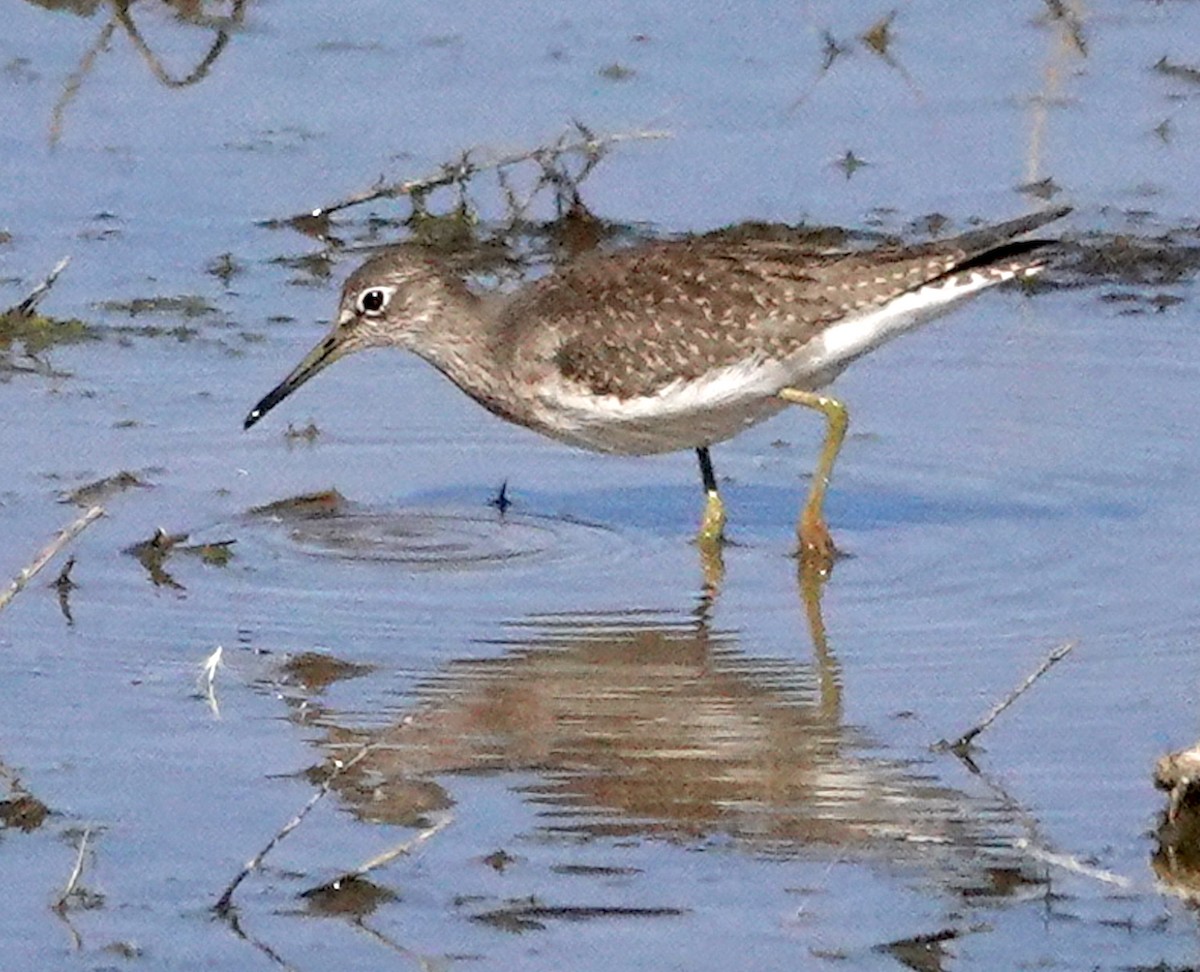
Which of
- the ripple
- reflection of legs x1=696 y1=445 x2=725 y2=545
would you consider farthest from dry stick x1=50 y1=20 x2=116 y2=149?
reflection of legs x1=696 y1=445 x2=725 y2=545

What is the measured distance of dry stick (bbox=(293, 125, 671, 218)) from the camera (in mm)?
11352

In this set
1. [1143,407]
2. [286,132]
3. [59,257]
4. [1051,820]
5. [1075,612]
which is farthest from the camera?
[286,132]

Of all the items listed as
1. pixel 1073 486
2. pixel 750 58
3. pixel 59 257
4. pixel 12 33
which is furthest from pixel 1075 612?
pixel 12 33

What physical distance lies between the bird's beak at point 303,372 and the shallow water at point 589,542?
163 millimetres

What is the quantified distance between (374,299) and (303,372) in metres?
0.34

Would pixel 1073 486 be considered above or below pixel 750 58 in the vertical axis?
below

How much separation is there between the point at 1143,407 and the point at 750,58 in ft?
12.0

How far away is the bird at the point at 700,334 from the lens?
31.6 ft

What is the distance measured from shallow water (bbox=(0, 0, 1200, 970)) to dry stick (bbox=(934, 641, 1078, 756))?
80 mm

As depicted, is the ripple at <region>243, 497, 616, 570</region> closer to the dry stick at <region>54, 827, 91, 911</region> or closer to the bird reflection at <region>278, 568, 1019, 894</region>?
the bird reflection at <region>278, 568, 1019, 894</region>

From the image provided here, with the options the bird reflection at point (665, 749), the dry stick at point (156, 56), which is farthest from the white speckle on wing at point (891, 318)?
the dry stick at point (156, 56)

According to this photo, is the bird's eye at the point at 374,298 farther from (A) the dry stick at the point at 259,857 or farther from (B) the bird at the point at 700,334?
(A) the dry stick at the point at 259,857

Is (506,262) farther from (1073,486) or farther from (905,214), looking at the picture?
(1073,486)

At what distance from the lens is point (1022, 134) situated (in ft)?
41.6
